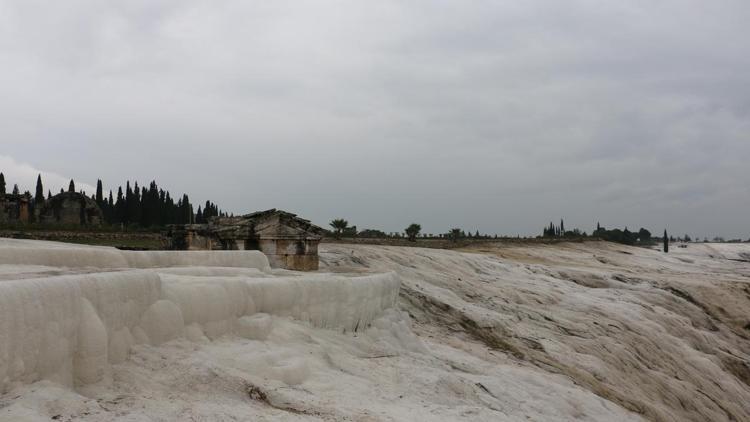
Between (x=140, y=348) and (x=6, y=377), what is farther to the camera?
(x=140, y=348)

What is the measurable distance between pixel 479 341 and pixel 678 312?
14.0 meters

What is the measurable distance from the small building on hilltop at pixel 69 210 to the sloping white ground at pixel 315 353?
75.1 feet

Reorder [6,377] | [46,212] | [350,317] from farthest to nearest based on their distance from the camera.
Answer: [46,212], [350,317], [6,377]

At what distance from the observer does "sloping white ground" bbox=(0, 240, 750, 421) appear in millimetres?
3736

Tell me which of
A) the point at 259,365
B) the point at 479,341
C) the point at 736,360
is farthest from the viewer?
the point at 736,360

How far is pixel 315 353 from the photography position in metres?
6.08

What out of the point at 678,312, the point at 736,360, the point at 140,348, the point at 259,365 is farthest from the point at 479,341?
the point at 678,312

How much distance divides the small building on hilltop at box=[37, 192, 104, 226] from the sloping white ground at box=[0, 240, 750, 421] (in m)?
22.9

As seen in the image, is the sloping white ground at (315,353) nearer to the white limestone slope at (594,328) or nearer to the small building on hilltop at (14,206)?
the white limestone slope at (594,328)

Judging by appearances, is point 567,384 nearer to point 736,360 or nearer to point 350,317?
point 350,317

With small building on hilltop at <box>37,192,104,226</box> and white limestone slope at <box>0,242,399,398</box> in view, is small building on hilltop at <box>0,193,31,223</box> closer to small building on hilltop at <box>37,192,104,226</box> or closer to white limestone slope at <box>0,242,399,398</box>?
small building on hilltop at <box>37,192,104,226</box>

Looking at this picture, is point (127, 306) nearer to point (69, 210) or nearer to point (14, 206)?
point (14, 206)

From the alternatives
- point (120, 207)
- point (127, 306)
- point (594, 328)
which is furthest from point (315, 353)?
point (120, 207)

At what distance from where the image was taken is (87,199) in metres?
33.8
